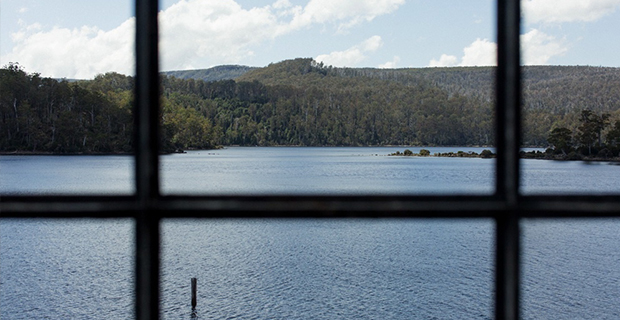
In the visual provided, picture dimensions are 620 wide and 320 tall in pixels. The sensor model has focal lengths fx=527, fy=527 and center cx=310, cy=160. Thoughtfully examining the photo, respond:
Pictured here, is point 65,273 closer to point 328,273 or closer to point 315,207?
point 328,273

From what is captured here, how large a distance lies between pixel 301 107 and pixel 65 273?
99.3 meters

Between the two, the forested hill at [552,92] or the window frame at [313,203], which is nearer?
the window frame at [313,203]

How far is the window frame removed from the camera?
0.55 m

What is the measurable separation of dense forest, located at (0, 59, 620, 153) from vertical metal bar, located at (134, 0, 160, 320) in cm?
6419

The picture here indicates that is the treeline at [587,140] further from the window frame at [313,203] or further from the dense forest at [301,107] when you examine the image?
the window frame at [313,203]

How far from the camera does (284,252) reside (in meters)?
27.9

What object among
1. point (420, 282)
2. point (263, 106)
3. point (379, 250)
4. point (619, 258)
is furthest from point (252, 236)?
point (263, 106)

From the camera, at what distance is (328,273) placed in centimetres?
2403

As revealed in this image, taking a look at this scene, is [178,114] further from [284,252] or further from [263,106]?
[284,252]

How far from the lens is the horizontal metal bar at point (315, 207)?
542mm

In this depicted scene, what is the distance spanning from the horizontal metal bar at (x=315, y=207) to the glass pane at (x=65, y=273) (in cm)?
1805

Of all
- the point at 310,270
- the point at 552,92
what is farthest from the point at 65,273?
the point at 552,92

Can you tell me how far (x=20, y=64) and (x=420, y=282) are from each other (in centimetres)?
7370

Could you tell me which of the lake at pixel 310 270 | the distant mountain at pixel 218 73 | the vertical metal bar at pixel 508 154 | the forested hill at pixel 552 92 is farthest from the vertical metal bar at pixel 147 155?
the distant mountain at pixel 218 73
